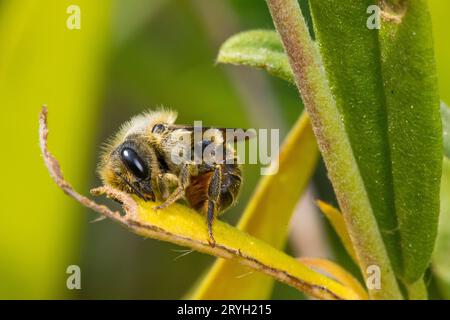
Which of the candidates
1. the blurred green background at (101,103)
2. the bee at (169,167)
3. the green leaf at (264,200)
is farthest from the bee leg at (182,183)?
the blurred green background at (101,103)

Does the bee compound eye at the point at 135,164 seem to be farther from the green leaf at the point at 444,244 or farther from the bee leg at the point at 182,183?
the green leaf at the point at 444,244

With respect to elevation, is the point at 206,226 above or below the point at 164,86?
below

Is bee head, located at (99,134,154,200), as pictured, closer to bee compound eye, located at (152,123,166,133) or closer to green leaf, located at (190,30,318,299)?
bee compound eye, located at (152,123,166,133)

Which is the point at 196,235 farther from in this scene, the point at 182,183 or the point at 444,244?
the point at 444,244

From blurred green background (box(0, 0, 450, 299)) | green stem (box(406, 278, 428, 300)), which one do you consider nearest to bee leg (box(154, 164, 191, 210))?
green stem (box(406, 278, 428, 300))
